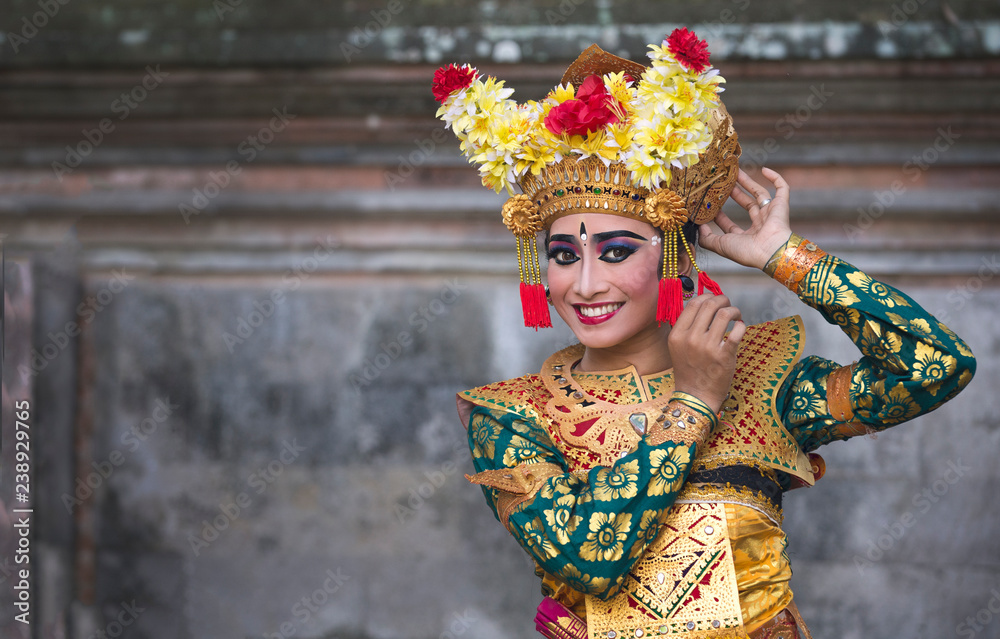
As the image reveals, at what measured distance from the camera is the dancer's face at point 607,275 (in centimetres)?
244

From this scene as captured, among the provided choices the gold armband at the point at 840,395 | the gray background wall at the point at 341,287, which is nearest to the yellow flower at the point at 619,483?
the gold armband at the point at 840,395

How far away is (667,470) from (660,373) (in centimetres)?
42

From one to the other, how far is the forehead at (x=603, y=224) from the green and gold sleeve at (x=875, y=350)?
314 millimetres

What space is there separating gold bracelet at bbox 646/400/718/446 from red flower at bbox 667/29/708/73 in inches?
30.6

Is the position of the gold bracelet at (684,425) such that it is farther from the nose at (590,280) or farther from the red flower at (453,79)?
the red flower at (453,79)

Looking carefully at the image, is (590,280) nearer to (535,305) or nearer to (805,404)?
(535,305)

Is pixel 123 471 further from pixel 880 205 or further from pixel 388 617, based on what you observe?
pixel 880 205

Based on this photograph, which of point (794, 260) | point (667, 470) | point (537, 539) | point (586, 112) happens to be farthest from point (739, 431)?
point (586, 112)

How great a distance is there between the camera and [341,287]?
468 cm

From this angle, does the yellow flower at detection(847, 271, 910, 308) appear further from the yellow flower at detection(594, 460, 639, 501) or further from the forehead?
the yellow flower at detection(594, 460, 639, 501)

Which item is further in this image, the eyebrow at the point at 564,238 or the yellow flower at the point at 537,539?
the eyebrow at the point at 564,238

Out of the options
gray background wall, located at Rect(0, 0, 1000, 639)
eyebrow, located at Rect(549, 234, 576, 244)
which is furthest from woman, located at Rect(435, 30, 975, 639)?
gray background wall, located at Rect(0, 0, 1000, 639)

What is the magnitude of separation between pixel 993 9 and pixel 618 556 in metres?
3.42

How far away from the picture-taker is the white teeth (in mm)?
2465
